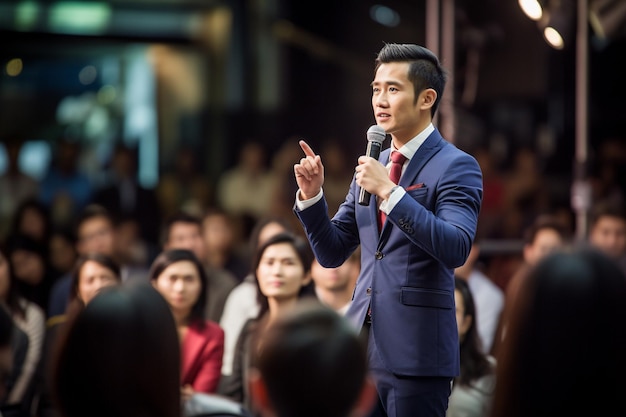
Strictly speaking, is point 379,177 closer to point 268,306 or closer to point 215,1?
point 268,306

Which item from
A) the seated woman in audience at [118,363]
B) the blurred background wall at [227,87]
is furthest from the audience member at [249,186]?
the seated woman in audience at [118,363]

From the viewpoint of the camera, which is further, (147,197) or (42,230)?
(147,197)

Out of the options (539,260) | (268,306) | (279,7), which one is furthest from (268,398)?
(279,7)

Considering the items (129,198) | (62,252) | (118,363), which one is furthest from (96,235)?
(118,363)

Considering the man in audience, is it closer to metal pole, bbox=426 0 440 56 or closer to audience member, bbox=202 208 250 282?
audience member, bbox=202 208 250 282

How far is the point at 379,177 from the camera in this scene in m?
3.03

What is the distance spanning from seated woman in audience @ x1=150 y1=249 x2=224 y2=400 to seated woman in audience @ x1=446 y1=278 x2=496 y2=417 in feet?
3.54

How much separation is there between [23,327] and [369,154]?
315cm

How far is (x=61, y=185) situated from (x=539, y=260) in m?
7.76

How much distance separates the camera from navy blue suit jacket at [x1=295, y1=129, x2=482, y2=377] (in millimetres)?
3176

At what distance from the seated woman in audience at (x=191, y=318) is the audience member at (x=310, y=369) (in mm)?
2894

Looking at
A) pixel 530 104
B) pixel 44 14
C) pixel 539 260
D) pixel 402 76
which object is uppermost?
pixel 44 14

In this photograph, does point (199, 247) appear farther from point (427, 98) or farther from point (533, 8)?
point (427, 98)

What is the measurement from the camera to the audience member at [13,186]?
30.1 feet
